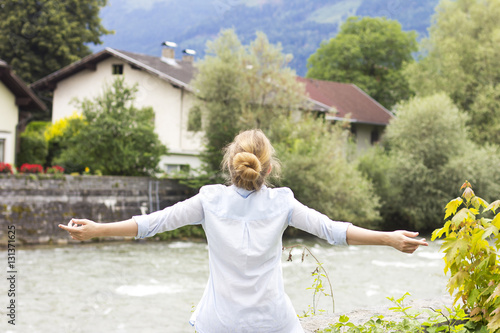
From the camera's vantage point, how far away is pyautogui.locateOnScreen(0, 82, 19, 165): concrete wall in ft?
81.8

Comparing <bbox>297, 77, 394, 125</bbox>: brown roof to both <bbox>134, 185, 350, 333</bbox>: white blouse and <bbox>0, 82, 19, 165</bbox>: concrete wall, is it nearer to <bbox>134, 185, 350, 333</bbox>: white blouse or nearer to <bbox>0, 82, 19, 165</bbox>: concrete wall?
<bbox>0, 82, 19, 165</bbox>: concrete wall

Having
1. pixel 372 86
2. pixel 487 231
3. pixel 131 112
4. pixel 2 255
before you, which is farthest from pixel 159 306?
pixel 372 86

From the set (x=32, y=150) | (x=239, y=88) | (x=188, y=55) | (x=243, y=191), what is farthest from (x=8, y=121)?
(x=243, y=191)

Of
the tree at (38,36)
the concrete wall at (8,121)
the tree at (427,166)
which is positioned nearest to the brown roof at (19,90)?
the concrete wall at (8,121)

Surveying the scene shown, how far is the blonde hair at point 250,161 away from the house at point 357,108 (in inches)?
1341

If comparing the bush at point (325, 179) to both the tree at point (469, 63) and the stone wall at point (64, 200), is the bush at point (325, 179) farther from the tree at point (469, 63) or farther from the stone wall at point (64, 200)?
the tree at point (469, 63)

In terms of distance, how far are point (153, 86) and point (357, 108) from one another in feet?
49.6

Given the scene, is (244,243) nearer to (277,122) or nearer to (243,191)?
(243,191)

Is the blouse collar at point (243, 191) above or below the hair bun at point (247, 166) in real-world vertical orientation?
below

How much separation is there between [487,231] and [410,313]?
0.96 metres

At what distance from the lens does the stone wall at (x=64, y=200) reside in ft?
62.2

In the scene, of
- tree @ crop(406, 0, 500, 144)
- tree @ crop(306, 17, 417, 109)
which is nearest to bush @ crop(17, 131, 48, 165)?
tree @ crop(406, 0, 500, 144)

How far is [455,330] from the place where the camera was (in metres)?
3.58

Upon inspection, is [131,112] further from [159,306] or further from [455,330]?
[455,330]
